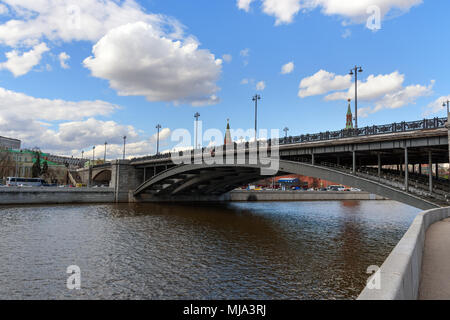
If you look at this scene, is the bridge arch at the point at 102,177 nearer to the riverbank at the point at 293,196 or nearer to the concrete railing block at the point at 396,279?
the riverbank at the point at 293,196

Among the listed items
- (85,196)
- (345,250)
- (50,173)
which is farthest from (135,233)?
(50,173)

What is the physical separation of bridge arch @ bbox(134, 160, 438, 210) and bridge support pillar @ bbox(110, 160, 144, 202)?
94.3 inches

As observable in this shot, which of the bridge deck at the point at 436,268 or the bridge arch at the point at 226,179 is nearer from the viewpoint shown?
the bridge deck at the point at 436,268

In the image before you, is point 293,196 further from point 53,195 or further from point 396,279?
point 396,279

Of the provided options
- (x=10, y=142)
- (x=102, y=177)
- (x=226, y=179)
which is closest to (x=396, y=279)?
(x=226, y=179)

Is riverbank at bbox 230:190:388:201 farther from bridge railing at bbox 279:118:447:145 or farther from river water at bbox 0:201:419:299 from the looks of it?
river water at bbox 0:201:419:299

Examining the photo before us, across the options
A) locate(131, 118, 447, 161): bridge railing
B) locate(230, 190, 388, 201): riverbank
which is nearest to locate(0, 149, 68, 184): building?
locate(230, 190, 388, 201): riverbank

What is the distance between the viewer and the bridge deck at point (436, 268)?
16.5ft

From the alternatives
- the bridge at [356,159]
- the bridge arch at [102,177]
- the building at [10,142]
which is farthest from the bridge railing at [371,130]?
the building at [10,142]

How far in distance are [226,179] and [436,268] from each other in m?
44.3

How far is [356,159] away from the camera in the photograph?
30125 millimetres

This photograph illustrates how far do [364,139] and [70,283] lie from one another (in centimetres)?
1999

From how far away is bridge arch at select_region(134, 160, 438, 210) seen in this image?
21078mm
